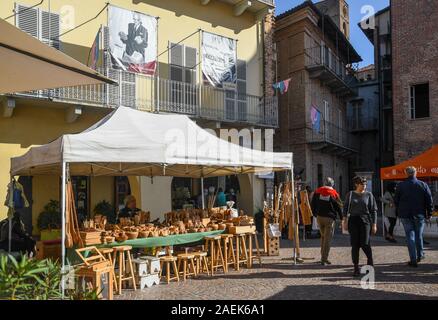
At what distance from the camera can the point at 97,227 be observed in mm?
8539

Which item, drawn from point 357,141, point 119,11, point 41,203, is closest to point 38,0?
point 119,11

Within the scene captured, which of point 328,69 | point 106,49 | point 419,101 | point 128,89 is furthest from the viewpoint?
point 328,69

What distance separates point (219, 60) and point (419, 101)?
9.60 metres

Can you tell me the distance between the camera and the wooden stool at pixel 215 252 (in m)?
8.88

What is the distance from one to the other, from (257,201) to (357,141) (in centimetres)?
1713

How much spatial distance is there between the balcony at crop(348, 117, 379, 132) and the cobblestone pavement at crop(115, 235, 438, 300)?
73.8 ft

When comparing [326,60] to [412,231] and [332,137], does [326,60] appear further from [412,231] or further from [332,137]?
[412,231]

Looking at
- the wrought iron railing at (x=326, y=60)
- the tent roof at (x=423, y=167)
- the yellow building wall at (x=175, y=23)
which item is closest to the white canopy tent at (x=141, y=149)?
the yellow building wall at (x=175, y=23)

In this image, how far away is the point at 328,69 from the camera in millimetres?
22953

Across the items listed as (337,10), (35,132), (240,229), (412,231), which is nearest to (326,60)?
(337,10)

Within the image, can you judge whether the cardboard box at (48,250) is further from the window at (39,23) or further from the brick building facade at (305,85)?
the brick building facade at (305,85)

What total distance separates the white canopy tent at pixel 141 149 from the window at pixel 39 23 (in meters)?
4.23

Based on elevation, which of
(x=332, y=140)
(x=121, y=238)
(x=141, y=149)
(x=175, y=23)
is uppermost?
(x=175, y=23)

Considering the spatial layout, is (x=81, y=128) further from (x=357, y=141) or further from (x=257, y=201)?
(x=357, y=141)
